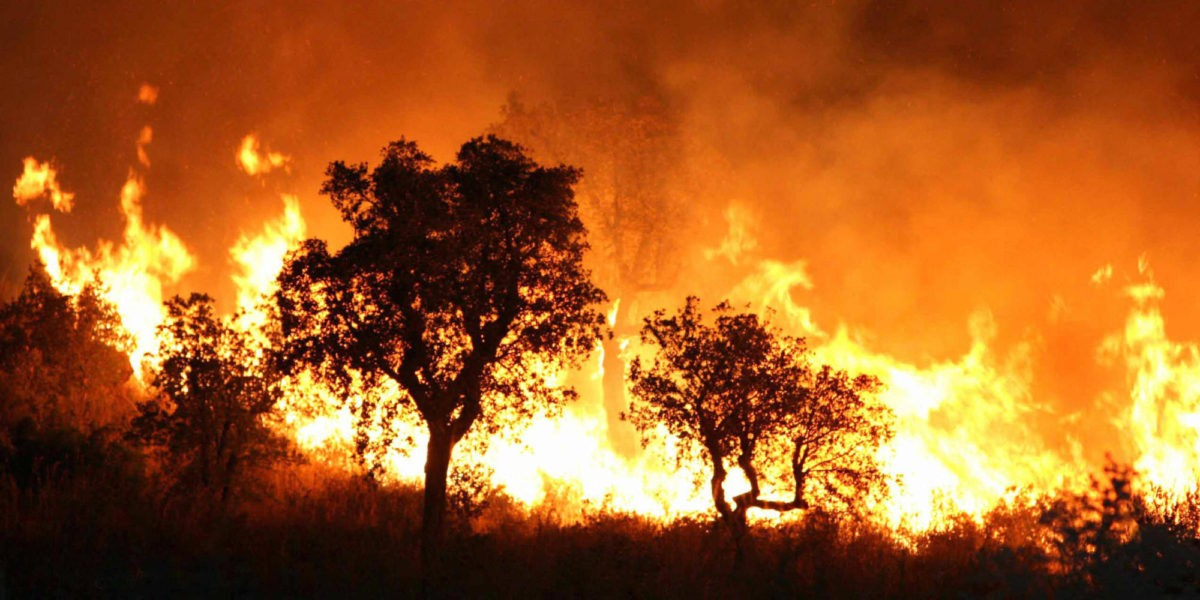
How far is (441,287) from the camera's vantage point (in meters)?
14.7

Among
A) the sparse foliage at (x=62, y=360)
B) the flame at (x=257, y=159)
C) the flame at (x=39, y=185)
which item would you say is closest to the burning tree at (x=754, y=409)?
the sparse foliage at (x=62, y=360)

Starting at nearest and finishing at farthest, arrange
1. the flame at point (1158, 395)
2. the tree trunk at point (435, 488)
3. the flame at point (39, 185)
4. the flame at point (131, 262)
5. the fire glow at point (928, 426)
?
the tree trunk at point (435, 488) < the flame at point (1158, 395) < the fire glow at point (928, 426) < the flame at point (131, 262) < the flame at point (39, 185)

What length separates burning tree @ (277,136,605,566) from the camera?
14.9 meters

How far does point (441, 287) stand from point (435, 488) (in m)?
3.66

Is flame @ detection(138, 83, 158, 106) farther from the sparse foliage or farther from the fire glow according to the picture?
the sparse foliage

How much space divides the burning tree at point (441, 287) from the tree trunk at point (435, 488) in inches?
0.9

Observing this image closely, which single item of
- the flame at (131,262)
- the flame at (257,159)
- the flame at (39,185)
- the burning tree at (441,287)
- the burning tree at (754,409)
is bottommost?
the burning tree at (754,409)

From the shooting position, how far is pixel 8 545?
47.4 ft

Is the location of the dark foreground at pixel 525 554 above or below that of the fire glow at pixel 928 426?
below

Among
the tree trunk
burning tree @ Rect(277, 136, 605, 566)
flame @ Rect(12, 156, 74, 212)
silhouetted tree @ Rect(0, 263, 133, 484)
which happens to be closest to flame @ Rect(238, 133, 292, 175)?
flame @ Rect(12, 156, 74, 212)

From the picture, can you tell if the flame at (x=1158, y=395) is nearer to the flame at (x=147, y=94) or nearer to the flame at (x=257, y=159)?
the flame at (x=257, y=159)

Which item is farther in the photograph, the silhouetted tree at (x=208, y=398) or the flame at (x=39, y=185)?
the flame at (x=39, y=185)

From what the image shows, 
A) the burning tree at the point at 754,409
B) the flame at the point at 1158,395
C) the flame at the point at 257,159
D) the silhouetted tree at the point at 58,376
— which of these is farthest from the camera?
the flame at the point at 257,159

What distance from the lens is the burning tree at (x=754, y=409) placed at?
16.2 m
